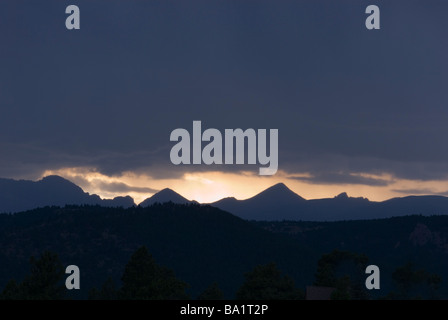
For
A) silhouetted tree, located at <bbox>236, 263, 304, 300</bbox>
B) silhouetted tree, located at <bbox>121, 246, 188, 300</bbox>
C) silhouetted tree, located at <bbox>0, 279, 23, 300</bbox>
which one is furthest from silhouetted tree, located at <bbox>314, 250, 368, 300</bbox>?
silhouetted tree, located at <bbox>0, 279, 23, 300</bbox>

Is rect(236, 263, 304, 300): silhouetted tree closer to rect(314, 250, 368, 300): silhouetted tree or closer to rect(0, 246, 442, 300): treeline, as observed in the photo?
rect(0, 246, 442, 300): treeline

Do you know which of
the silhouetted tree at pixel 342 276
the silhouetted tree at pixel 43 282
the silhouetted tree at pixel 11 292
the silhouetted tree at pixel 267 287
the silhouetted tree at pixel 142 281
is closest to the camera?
the silhouetted tree at pixel 11 292

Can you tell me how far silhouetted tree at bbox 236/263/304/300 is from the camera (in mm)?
96938

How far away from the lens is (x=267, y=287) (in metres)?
98.2

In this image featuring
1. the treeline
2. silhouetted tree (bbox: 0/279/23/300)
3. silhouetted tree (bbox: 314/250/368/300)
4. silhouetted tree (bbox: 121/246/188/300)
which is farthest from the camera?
silhouetted tree (bbox: 314/250/368/300)

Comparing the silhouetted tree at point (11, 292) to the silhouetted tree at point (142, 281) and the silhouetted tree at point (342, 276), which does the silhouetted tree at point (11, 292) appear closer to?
the silhouetted tree at point (142, 281)

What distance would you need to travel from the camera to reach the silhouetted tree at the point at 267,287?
9694 centimetres

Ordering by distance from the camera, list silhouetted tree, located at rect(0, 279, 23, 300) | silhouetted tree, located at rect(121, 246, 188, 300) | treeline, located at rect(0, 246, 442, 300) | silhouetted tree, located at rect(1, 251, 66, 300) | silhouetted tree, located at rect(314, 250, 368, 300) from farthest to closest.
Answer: silhouetted tree, located at rect(314, 250, 368, 300) → silhouetted tree, located at rect(1, 251, 66, 300) → treeline, located at rect(0, 246, 442, 300) → silhouetted tree, located at rect(121, 246, 188, 300) → silhouetted tree, located at rect(0, 279, 23, 300)

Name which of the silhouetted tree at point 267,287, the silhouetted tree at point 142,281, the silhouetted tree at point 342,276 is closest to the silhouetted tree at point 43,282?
the silhouetted tree at point 142,281

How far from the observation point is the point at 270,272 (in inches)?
3920
